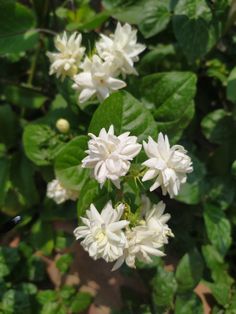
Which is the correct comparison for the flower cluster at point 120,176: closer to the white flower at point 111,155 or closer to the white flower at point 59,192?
the white flower at point 111,155

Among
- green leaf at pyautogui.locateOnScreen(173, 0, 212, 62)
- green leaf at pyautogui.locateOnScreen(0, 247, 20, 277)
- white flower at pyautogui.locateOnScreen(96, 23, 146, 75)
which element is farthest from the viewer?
green leaf at pyautogui.locateOnScreen(0, 247, 20, 277)

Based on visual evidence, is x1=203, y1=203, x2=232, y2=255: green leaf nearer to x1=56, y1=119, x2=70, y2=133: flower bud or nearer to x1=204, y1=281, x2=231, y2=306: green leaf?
x1=204, y1=281, x2=231, y2=306: green leaf

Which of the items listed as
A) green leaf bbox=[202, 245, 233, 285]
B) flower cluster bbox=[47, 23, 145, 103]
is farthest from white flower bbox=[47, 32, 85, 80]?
green leaf bbox=[202, 245, 233, 285]

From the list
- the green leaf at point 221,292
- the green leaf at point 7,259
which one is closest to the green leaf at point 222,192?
the green leaf at point 221,292

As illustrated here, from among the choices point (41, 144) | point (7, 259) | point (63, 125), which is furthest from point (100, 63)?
point (7, 259)

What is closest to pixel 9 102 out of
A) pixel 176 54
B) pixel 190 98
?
pixel 176 54

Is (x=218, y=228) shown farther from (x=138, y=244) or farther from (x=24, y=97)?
(x=24, y=97)
